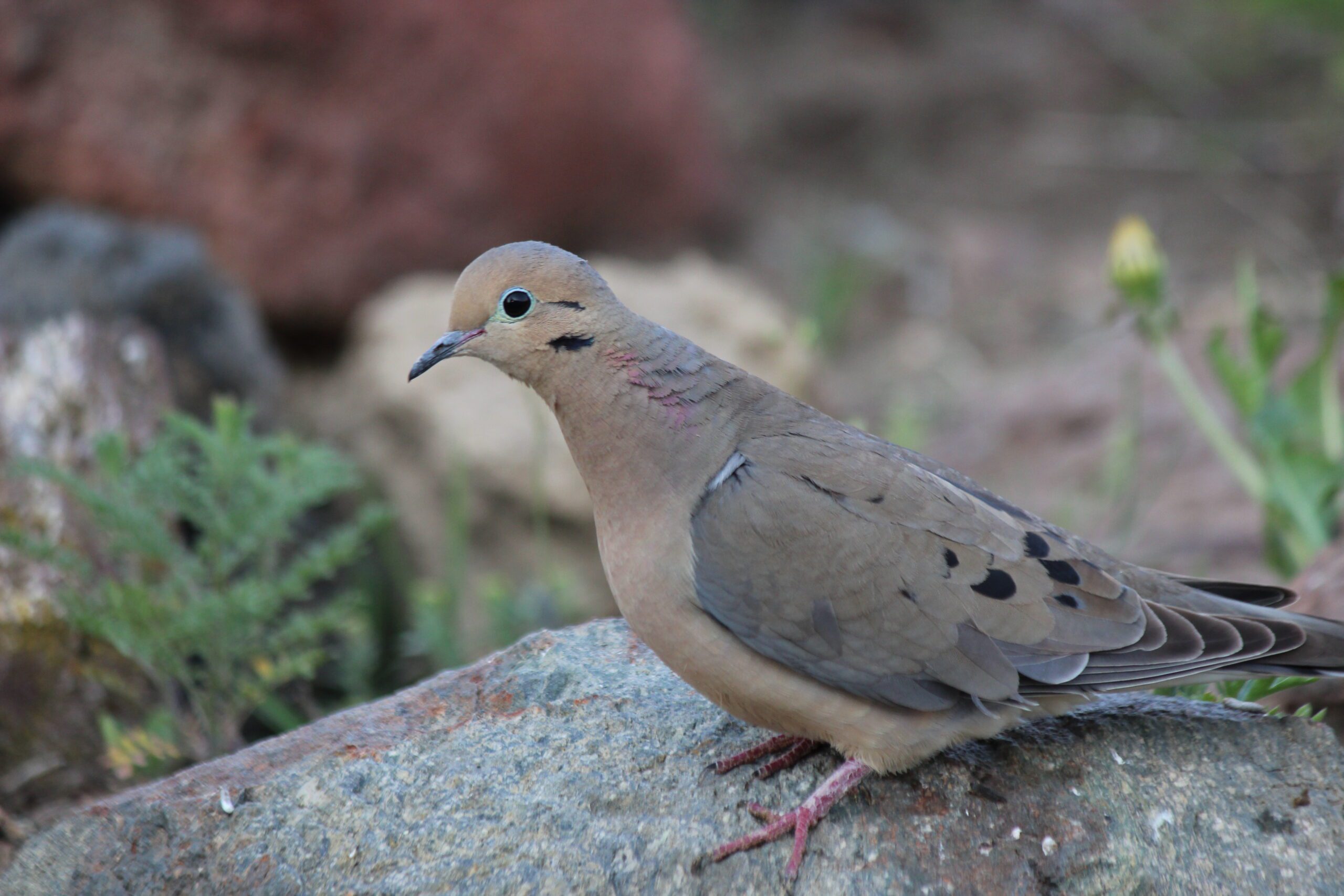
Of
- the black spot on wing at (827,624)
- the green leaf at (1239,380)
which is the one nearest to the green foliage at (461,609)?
the black spot on wing at (827,624)

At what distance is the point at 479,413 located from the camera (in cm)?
614

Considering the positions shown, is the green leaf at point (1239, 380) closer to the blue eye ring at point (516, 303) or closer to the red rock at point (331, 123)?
the blue eye ring at point (516, 303)

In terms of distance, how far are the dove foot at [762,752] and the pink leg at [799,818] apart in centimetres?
15

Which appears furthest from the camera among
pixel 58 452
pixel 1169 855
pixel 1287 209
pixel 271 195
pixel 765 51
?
pixel 765 51

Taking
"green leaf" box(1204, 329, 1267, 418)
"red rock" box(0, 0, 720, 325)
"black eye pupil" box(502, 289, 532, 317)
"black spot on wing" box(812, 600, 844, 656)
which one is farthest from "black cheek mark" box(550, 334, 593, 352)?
"red rock" box(0, 0, 720, 325)

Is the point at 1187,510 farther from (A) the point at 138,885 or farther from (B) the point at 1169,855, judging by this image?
(A) the point at 138,885

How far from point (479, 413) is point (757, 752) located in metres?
3.43

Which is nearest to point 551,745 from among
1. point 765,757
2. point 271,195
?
point 765,757

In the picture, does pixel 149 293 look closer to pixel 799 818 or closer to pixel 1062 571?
Result: pixel 799 818

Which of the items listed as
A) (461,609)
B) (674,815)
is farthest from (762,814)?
(461,609)

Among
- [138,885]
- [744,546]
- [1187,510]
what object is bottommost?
[1187,510]

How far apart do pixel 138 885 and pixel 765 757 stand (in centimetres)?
147

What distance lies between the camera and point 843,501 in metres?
2.96

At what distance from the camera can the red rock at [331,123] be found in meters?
6.66
